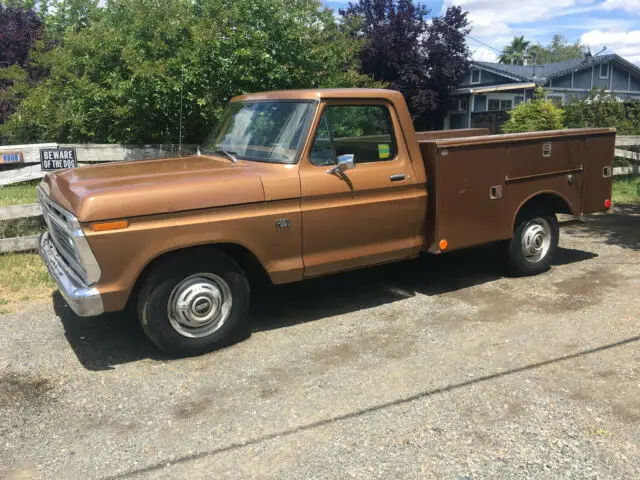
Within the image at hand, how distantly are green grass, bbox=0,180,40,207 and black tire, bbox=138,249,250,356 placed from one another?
5.04m

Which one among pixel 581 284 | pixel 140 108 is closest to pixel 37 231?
pixel 140 108

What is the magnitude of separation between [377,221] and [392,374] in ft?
4.97

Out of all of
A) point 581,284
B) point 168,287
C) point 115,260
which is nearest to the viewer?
point 115,260

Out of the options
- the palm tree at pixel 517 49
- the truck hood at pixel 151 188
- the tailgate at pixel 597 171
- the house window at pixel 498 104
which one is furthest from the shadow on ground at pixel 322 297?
the palm tree at pixel 517 49

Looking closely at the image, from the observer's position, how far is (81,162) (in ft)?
29.2

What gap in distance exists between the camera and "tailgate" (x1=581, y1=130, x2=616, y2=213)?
21.8 feet

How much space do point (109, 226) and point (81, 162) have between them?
5430 mm

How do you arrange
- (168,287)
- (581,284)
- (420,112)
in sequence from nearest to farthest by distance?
(168,287)
(581,284)
(420,112)

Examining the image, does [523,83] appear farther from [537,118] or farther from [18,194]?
[18,194]

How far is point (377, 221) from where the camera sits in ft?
17.2

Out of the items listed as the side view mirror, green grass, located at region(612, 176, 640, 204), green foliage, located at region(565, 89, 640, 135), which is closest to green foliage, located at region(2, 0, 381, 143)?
the side view mirror

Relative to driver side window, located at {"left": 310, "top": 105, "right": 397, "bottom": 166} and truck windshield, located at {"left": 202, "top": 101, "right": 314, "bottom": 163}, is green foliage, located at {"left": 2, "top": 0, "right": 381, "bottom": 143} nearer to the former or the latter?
truck windshield, located at {"left": 202, "top": 101, "right": 314, "bottom": 163}

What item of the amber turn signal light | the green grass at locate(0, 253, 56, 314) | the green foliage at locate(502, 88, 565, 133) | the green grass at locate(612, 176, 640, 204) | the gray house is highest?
the gray house

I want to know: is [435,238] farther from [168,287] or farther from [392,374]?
[168,287]
